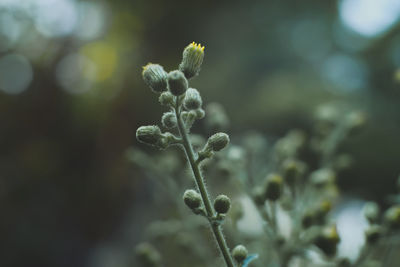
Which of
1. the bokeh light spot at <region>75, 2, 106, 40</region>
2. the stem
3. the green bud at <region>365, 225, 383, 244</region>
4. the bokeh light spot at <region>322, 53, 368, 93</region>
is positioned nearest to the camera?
the stem

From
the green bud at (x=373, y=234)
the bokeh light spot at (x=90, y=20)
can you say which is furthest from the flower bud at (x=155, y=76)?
the bokeh light spot at (x=90, y=20)

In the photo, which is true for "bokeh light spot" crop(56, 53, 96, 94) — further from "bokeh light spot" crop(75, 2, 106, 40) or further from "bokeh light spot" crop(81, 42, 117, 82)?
"bokeh light spot" crop(75, 2, 106, 40)

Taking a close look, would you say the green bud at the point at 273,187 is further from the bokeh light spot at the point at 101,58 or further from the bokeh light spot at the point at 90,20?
the bokeh light spot at the point at 90,20

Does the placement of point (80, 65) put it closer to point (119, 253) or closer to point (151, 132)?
point (119, 253)

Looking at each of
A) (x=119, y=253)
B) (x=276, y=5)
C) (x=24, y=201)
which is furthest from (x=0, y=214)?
(x=276, y=5)

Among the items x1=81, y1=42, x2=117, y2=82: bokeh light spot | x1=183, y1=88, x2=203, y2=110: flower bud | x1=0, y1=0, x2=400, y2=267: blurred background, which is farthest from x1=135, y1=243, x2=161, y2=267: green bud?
x1=81, y1=42, x2=117, y2=82: bokeh light spot

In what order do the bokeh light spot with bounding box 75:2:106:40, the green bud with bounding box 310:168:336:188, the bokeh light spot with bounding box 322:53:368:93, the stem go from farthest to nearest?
the bokeh light spot with bounding box 75:2:106:40 → the bokeh light spot with bounding box 322:53:368:93 → the green bud with bounding box 310:168:336:188 → the stem

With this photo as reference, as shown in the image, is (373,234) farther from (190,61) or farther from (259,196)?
(190,61)
